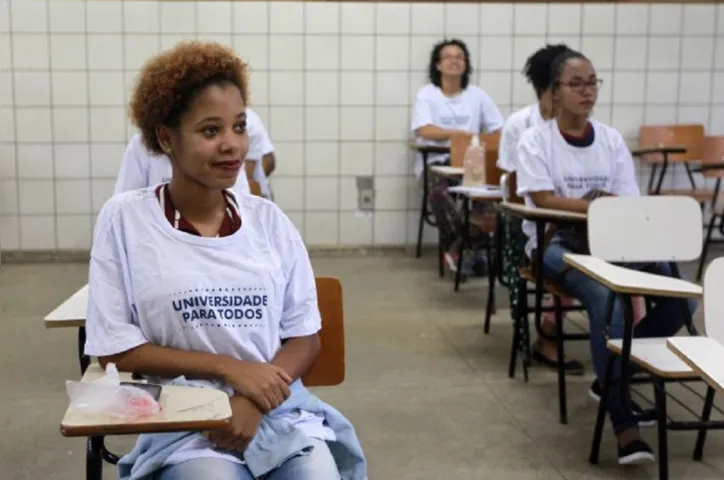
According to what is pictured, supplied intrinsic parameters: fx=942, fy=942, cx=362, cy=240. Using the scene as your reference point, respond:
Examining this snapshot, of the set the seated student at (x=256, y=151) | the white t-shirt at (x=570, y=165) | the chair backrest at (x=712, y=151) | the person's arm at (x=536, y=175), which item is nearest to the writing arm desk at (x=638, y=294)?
the person's arm at (x=536, y=175)

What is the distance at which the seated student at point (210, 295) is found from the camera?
1648mm

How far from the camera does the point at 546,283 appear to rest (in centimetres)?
349

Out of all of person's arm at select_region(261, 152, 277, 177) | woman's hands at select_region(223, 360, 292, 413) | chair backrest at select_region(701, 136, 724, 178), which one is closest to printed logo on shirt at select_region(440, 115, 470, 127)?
person's arm at select_region(261, 152, 277, 177)

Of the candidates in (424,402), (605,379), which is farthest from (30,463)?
(605,379)

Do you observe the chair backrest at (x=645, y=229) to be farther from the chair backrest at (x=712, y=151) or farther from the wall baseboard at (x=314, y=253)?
the wall baseboard at (x=314, y=253)

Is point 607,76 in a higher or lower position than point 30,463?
higher

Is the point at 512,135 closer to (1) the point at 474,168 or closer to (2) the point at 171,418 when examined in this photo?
(1) the point at 474,168

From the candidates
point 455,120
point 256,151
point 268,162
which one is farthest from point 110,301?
point 455,120

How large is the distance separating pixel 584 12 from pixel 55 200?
3.70 m

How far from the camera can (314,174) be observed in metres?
6.27

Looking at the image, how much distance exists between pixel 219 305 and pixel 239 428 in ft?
0.75

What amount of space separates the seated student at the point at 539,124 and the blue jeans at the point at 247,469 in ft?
7.74

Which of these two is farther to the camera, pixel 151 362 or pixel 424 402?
pixel 424 402

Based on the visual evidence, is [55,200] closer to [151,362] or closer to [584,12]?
[584,12]
